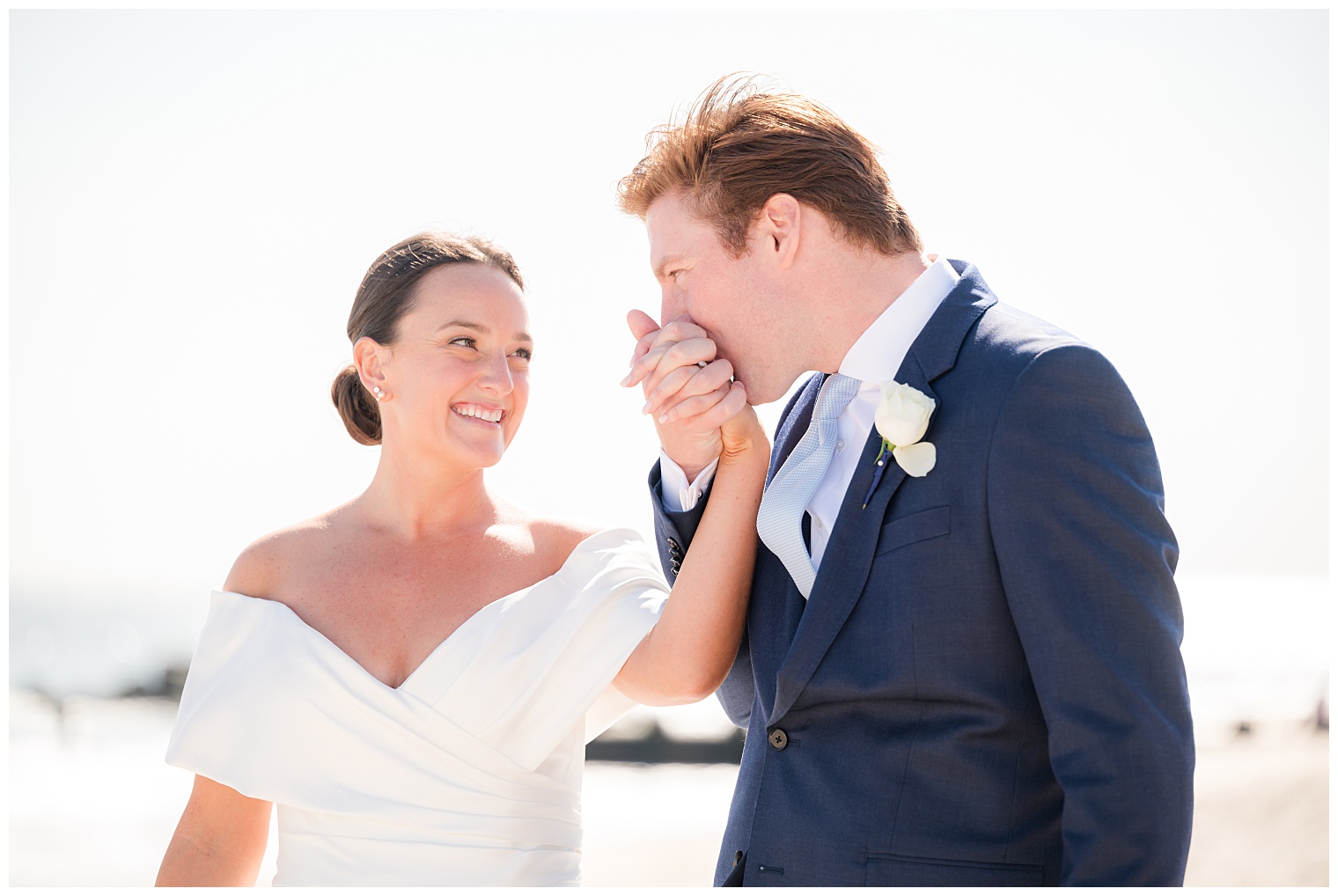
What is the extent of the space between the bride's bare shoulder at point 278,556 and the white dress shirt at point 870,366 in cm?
200

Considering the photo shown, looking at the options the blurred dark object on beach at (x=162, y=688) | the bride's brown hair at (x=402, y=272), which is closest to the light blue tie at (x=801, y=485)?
the bride's brown hair at (x=402, y=272)

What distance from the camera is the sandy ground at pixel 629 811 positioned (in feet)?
34.0

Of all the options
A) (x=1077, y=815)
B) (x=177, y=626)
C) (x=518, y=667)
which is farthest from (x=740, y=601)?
(x=177, y=626)

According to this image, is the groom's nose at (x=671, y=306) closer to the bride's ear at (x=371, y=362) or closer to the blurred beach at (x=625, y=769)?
the bride's ear at (x=371, y=362)

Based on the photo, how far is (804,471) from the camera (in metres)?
2.89

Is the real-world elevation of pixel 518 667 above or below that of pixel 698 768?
above

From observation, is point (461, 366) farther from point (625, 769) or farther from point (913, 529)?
point (625, 769)

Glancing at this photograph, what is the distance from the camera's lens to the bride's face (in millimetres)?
3754

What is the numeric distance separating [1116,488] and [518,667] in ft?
6.91

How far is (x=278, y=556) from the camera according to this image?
3.83 metres

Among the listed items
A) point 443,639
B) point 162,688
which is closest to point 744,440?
point 443,639

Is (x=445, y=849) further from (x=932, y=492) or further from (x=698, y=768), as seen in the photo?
(x=698, y=768)

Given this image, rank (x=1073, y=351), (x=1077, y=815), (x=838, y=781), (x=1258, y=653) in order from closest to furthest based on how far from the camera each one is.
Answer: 1. (x=1077, y=815)
2. (x=1073, y=351)
3. (x=838, y=781)
4. (x=1258, y=653)

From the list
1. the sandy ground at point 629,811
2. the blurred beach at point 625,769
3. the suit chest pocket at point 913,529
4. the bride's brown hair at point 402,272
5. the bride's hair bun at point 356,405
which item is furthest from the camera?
the blurred beach at point 625,769
